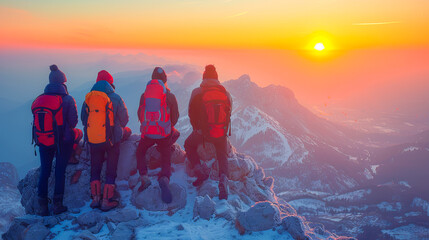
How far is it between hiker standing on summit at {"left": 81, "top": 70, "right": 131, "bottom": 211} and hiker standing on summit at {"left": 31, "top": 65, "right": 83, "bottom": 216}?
2.87 feet

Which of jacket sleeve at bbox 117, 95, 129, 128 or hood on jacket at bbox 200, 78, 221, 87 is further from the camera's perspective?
hood on jacket at bbox 200, 78, 221, 87

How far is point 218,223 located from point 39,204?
10.2 metres

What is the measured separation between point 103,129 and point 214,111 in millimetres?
6294

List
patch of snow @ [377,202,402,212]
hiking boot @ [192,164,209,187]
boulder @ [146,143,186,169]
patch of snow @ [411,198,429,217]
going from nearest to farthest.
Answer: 1. hiking boot @ [192,164,209,187]
2. boulder @ [146,143,186,169]
3. patch of snow @ [377,202,402,212]
4. patch of snow @ [411,198,429,217]

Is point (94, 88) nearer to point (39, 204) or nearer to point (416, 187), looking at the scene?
point (39, 204)

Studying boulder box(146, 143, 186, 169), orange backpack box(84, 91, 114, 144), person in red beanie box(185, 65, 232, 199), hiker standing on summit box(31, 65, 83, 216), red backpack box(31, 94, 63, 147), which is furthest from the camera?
boulder box(146, 143, 186, 169)

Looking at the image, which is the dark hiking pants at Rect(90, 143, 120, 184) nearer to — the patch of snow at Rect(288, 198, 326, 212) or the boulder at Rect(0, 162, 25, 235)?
the boulder at Rect(0, 162, 25, 235)

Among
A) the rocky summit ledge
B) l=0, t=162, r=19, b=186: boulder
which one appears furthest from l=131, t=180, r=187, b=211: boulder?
l=0, t=162, r=19, b=186: boulder

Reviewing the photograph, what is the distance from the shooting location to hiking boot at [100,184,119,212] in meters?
13.7

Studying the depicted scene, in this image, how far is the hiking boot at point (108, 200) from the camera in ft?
44.9

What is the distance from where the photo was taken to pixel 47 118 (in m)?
12.6

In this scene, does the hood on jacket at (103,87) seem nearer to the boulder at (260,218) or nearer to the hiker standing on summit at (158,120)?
the hiker standing on summit at (158,120)

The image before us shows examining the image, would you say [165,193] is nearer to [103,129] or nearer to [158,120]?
[158,120]

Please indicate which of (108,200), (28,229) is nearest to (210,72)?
(108,200)
